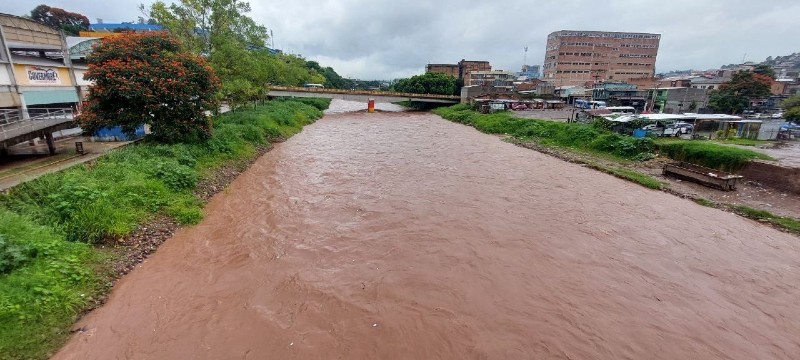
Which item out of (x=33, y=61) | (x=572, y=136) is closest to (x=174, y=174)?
(x=33, y=61)

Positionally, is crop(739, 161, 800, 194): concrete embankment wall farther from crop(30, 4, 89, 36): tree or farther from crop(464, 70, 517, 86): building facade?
crop(30, 4, 89, 36): tree

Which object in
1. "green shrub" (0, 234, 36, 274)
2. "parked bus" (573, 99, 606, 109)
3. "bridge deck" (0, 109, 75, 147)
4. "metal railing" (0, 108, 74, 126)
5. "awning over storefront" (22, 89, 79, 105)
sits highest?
"awning over storefront" (22, 89, 79, 105)

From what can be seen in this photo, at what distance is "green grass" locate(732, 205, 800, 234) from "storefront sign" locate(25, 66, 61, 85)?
30.3 meters

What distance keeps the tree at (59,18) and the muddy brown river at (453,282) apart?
61.9 meters

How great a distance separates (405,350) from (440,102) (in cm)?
5509

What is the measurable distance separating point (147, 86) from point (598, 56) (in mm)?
88681

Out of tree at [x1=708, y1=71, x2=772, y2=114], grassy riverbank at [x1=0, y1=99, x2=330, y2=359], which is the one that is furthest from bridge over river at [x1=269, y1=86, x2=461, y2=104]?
grassy riverbank at [x1=0, y1=99, x2=330, y2=359]

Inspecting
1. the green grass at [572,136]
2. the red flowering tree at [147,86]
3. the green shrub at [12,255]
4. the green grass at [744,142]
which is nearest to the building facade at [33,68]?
the red flowering tree at [147,86]

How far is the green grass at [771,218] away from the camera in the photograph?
11.1 metres

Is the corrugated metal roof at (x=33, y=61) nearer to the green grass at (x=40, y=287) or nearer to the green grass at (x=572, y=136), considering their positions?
the green grass at (x=40, y=287)

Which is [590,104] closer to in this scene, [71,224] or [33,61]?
[71,224]

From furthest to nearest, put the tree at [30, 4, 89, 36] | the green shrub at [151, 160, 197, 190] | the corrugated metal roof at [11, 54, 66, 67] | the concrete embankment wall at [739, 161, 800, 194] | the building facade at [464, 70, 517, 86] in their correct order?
the building facade at [464, 70, 517, 86] < the tree at [30, 4, 89, 36] < the corrugated metal roof at [11, 54, 66, 67] < the concrete embankment wall at [739, 161, 800, 194] < the green shrub at [151, 160, 197, 190]

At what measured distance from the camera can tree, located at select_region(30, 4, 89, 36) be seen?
51.6 meters

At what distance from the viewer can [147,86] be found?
521 inches
